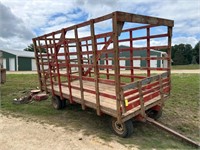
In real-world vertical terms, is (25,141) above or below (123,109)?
below

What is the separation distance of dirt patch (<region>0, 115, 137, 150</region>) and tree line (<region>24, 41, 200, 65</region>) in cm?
4456

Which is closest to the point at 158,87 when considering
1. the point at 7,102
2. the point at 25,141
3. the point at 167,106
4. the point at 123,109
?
the point at 123,109

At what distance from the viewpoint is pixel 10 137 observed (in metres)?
3.93

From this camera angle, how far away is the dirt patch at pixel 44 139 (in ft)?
11.5

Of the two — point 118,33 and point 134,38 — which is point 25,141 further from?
point 134,38

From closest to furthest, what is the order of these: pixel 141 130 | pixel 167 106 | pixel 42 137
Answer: pixel 42 137
pixel 141 130
pixel 167 106

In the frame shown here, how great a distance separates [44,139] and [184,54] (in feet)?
159

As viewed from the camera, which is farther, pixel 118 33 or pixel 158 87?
pixel 158 87

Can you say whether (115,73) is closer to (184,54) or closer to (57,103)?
(57,103)

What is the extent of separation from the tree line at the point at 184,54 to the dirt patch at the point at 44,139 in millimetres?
44564

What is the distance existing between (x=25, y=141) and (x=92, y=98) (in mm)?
1695

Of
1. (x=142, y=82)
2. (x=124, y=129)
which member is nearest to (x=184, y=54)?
(x=142, y=82)

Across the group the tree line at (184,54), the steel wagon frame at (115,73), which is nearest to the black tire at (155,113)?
the steel wagon frame at (115,73)

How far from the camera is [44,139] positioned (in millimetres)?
3795
